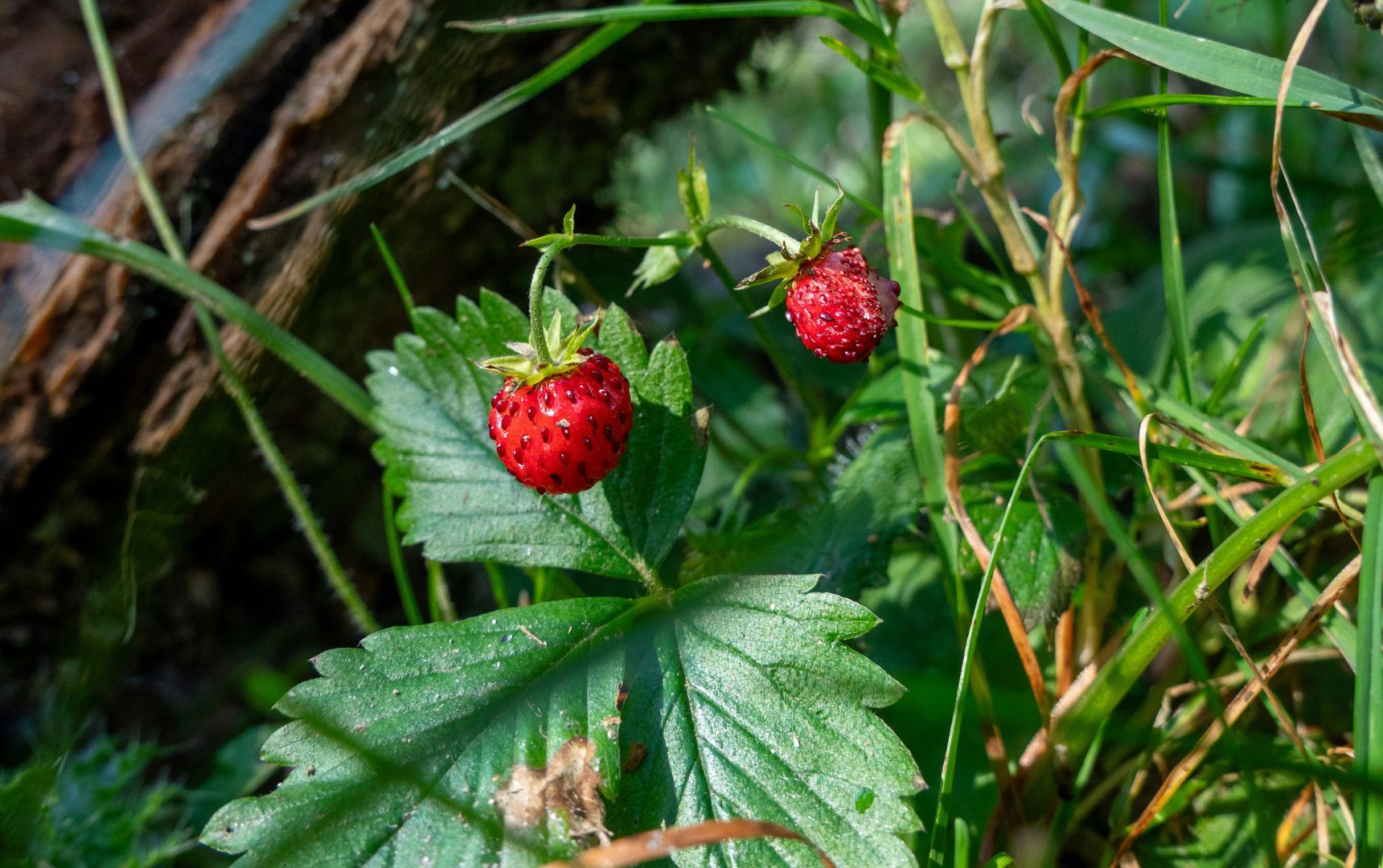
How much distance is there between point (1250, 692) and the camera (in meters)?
0.81

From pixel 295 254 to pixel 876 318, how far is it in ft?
2.55

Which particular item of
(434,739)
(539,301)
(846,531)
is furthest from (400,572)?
(846,531)

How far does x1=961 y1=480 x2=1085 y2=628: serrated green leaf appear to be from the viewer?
907 mm

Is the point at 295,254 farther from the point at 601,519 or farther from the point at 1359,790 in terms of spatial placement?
the point at 1359,790

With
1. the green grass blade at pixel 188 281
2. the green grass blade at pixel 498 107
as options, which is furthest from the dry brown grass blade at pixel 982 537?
the green grass blade at pixel 188 281

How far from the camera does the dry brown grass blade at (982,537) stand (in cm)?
84

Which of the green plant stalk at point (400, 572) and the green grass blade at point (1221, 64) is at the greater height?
the green grass blade at point (1221, 64)

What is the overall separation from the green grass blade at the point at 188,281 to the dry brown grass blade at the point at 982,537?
1.96ft

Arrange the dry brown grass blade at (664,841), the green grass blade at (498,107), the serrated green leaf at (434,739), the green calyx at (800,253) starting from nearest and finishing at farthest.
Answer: the dry brown grass blade at (664,841), the serrated green leaf at (434,739), the green calyx at (800,253), the green grass blade at (498,107)

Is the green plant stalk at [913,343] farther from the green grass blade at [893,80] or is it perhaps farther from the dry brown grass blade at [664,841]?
the dry brown grass blade at [664,841]

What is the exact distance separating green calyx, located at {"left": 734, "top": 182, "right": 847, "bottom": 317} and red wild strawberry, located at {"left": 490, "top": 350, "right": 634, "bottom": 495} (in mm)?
148

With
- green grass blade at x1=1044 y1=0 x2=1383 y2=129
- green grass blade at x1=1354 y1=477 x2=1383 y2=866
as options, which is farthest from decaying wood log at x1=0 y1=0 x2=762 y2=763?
green grass blade at x1=1354 y1=477 x2=1383 y2=866

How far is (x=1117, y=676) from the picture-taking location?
80cm

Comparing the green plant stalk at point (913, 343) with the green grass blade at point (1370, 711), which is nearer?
the green grass blade at point (1370, 711)
